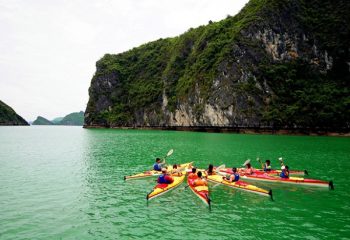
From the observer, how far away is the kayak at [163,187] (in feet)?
61.9

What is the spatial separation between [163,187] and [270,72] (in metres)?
88.0

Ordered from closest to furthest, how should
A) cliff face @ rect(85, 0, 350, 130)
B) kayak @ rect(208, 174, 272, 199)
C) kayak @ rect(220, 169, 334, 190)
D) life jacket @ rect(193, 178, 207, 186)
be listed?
kayak @ rect(208, 174, 272, 199) < life jacket @ rect(193, 178, 207, 186) < kayak @ rect(220, 169, 334, 190) < cliff face @ rect(85, 0, 350, 130)

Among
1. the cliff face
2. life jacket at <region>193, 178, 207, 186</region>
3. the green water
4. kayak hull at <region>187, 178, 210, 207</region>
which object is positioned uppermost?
the cliff face

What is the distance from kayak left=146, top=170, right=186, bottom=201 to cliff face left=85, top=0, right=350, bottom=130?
7387 centimetres

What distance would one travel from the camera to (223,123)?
100375 millimetres

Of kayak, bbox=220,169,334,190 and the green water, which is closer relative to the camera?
the green water

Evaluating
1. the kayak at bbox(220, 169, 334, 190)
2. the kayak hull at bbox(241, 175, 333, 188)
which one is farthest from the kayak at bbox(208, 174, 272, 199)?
the kayak hull at bbox(241, 175, 333, 188)

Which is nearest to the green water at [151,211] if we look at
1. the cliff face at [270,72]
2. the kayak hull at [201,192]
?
the kayak hull at [201,192]

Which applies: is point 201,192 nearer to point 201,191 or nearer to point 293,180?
point 201,191

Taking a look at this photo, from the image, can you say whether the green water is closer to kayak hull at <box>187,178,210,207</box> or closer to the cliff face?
kayak hull at <box>187,178,210,207</box>

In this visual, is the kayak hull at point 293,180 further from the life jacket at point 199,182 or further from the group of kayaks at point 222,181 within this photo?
the life jacket at point 199,182

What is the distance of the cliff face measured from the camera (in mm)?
92500

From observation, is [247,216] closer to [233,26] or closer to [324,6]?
[233,26]

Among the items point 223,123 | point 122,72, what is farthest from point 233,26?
point 122,72
